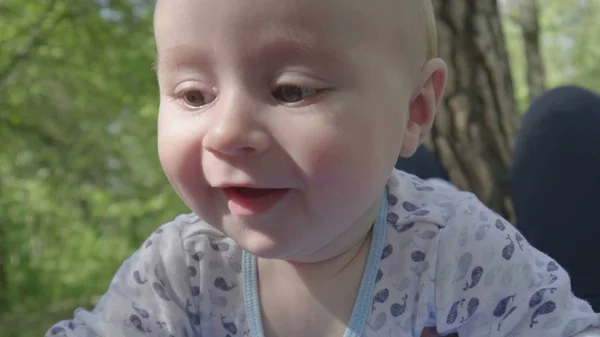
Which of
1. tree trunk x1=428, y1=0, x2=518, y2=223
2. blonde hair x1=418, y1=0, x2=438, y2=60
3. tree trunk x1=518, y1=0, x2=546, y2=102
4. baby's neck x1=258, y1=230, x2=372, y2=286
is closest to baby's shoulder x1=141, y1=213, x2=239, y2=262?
baby's neck x1=258, y1=230, x2=372, y2=286

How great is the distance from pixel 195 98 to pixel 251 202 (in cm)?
16

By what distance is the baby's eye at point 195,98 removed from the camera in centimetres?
80

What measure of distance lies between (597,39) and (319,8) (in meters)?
11.4

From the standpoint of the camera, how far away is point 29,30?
4066 mm

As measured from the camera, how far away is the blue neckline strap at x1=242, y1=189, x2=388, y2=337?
1028 millimetres

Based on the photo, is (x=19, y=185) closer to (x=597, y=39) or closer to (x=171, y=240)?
(x=171, y=240)

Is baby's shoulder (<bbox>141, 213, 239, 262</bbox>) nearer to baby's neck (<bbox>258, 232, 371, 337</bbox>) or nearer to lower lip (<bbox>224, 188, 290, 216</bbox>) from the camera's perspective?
baby's neck (<bbox>258, 232, 371, 337</bbox>)

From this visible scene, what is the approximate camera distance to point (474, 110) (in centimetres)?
217

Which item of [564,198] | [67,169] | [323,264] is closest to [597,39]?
[67,169]

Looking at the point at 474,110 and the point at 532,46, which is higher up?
the point at 474,110

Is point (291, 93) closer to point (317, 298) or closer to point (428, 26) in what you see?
point (428, 26)

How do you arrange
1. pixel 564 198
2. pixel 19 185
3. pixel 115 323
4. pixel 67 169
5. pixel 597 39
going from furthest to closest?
1. pixel 597 39
2. pixel 67 169
3. pixel 19 185
4. pixel 564 198
5. pixel 115 323

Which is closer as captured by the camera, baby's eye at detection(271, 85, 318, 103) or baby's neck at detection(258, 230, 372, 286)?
baby's eye at detection(271, 85, 318, 103)

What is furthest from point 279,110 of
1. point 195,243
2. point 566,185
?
point 566,185
